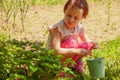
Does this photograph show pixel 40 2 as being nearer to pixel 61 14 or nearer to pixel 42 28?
pixel 61 14

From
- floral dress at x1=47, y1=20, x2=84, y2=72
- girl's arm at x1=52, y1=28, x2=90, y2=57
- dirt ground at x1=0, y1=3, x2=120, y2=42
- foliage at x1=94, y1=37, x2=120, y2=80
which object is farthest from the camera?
dirt ground at x1=0, y1=3, x2=120, y2=42

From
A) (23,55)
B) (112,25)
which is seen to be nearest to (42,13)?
(112,25)

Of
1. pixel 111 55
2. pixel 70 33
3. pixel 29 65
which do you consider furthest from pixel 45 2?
pixel 29 65

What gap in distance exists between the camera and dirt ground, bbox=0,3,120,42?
671 cm

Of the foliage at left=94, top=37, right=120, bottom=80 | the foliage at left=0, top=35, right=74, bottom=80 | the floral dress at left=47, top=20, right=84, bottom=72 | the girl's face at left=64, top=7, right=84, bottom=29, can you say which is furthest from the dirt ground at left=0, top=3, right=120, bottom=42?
the foliage at left=0, top=35, right=74, bottom=80

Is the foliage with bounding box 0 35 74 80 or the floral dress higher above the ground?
the floral dress

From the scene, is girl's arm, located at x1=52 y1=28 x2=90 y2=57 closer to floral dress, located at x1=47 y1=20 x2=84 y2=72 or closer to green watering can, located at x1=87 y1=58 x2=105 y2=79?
floral dress, located at x1=47 y1=20 x2=84 y2=72

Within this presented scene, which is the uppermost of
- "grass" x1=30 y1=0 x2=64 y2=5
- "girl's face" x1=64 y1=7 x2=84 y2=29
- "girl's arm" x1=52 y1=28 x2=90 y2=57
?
"grass" x1=30 y1=0 x2=64 y2=5

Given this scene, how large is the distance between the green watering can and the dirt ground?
111 inches

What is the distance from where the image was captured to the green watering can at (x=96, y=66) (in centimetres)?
349

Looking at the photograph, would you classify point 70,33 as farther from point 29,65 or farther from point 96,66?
point 29,65

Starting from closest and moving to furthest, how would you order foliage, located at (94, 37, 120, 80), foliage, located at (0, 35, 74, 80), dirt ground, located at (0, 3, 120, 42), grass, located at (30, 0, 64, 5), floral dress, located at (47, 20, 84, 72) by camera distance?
1. foliage, located at (0, 35, 74, 80)
2. floral dress, located at (47, 20, 84, 72)
3. foliage, located at (94, 37, 120, 80)
4. dirt ground, located at (0, 3, 120, 42)
5. grass, located at (30, 0, 64, 5)

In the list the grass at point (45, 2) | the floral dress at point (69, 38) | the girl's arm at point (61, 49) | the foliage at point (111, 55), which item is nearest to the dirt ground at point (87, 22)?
the grass at point (45, 2)

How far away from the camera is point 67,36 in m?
4.23
